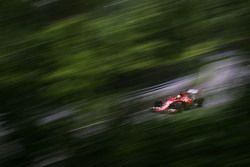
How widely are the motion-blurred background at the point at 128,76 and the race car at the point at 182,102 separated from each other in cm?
3

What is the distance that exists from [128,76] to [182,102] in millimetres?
275

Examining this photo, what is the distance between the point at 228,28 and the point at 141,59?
0.41 meters

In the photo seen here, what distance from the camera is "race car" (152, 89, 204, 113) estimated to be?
2.82 metres

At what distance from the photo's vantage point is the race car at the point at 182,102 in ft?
9.24

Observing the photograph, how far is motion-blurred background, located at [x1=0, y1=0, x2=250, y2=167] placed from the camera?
273cm

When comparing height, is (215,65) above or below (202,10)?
below

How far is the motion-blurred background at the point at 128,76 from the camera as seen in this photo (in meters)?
2.73

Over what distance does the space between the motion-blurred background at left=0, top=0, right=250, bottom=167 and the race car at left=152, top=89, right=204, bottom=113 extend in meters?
0.03

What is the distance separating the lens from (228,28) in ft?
8.98

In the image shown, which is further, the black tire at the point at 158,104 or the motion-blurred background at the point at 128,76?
the black tire at the point at 158,104

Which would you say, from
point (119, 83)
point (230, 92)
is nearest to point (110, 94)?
point (119, 83)

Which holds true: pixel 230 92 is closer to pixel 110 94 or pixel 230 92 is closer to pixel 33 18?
pixel 110 94

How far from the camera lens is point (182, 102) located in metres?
2.82

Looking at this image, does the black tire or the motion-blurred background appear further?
the black tire
